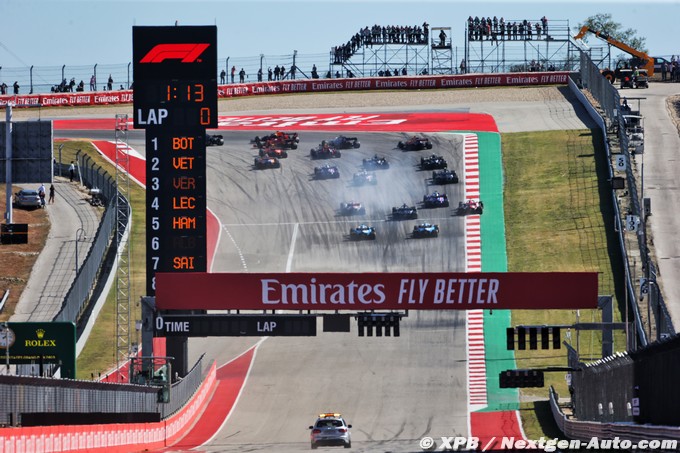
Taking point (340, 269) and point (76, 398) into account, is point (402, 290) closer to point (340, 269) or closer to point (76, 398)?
point (76, 398)

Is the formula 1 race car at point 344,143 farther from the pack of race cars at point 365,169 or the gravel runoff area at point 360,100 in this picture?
the gravel runoff area at point 360,100

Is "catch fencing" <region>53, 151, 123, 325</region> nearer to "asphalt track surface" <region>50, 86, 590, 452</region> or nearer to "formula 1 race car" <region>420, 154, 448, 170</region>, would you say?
"asphalt track surface" <region>50, 86, 590, 452</region>

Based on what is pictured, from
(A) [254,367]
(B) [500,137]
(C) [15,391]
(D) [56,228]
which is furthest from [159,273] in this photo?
(B) [500,137]

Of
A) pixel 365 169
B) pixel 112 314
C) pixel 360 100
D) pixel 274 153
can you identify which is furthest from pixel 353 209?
pixel 360 100

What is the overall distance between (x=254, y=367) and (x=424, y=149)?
115 feet

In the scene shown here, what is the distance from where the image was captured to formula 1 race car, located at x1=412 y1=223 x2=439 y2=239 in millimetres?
78750

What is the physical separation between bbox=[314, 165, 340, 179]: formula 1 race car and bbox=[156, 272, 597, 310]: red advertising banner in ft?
137

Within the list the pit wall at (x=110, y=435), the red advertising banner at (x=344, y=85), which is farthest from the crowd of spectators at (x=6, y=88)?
the pit wall at (x=110, y=435)

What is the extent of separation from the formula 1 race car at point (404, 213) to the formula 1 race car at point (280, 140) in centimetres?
1482

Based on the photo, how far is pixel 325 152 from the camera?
306 feet

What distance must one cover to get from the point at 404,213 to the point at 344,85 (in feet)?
130

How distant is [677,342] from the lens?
86.4 ft

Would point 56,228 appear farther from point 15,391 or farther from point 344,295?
point 15,391

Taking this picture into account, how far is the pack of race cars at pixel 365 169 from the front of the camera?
7979 centimetres
